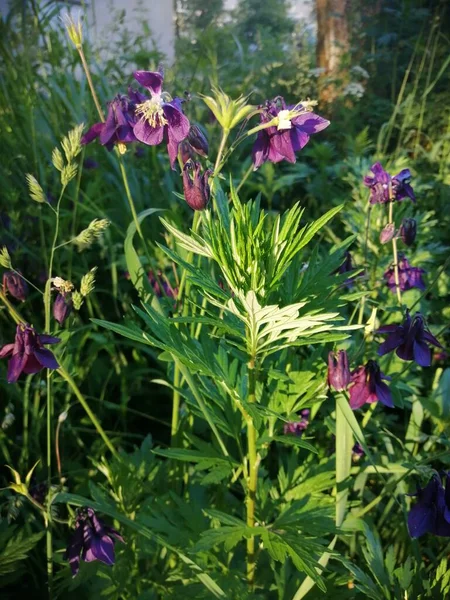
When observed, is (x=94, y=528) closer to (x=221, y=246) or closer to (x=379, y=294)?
(x=221, y=246)

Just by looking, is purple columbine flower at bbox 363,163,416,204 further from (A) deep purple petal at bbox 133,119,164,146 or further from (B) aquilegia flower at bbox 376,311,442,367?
(A) deep purple petal at bbox 133,119,164,146

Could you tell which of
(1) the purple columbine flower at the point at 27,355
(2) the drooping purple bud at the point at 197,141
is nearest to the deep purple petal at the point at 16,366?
(1) the purple columbine flower at the point at 27,355

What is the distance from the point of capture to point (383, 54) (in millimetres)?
4449

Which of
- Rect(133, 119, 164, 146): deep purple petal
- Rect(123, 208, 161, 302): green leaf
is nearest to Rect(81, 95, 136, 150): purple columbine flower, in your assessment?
Rect(133, 119, 164, 146): deep purple petal

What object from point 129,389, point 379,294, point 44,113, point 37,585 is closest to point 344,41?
point 44,113

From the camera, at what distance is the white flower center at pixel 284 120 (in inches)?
39.3

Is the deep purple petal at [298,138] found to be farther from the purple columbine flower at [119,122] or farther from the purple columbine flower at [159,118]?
the purple columbine flower at [119,122]

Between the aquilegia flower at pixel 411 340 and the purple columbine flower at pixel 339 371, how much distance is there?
147mm

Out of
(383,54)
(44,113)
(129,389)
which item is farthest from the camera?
(383,54)

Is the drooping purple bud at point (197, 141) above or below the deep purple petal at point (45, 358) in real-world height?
above

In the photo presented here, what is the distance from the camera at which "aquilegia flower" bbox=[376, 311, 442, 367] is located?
1.05 m

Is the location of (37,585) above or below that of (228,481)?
below

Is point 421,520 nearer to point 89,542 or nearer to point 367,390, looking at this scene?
point 367,390

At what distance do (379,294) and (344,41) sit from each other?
4104 millimetres
